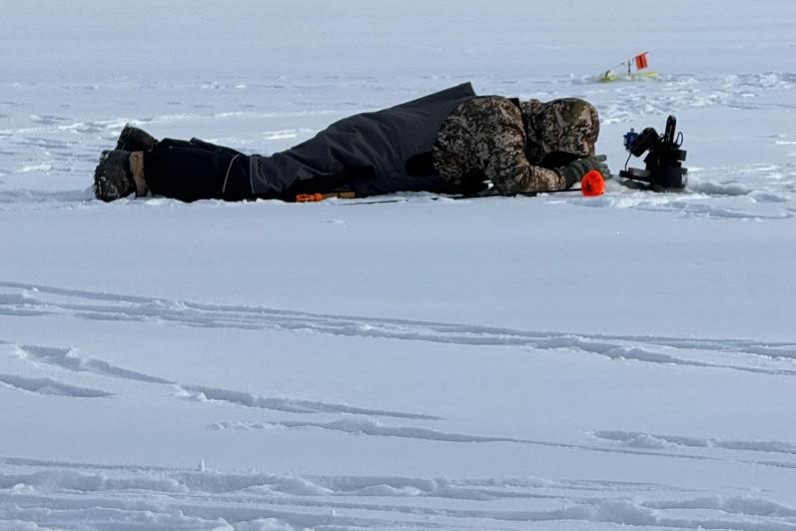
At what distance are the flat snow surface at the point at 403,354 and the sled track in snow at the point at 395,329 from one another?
0.5 inches

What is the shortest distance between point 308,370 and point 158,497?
97 cm

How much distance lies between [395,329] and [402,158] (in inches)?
83.2

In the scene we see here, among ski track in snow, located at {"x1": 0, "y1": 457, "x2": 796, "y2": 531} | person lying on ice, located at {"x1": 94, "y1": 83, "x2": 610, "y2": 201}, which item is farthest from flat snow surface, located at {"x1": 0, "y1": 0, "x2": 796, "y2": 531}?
person lying on ice, located at {"x1": 94, "y1": 83, "x2": 610, "y2": 201}

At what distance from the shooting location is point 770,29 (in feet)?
61.7

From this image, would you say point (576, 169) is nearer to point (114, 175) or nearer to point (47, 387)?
point (114, 175)

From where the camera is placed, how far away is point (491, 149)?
6160mm

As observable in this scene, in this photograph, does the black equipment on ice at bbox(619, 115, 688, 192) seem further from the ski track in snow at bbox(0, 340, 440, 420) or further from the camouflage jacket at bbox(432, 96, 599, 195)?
the ski track in snow at bbox(0, 340, 440, 420)

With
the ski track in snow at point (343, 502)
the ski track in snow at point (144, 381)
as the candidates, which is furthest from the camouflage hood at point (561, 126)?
the ski track in snow at point (343, 502)

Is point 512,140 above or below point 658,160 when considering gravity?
above

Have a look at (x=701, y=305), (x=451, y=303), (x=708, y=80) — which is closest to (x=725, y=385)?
(x=701, y=305)

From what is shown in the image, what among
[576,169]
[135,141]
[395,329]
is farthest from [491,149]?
[395,329]

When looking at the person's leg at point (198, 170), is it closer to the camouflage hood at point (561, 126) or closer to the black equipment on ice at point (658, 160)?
the camouflage hood at point (561, 126)

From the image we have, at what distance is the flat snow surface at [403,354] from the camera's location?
288 centimetres

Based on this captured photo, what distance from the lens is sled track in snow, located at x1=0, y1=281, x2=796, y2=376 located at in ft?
12.6
